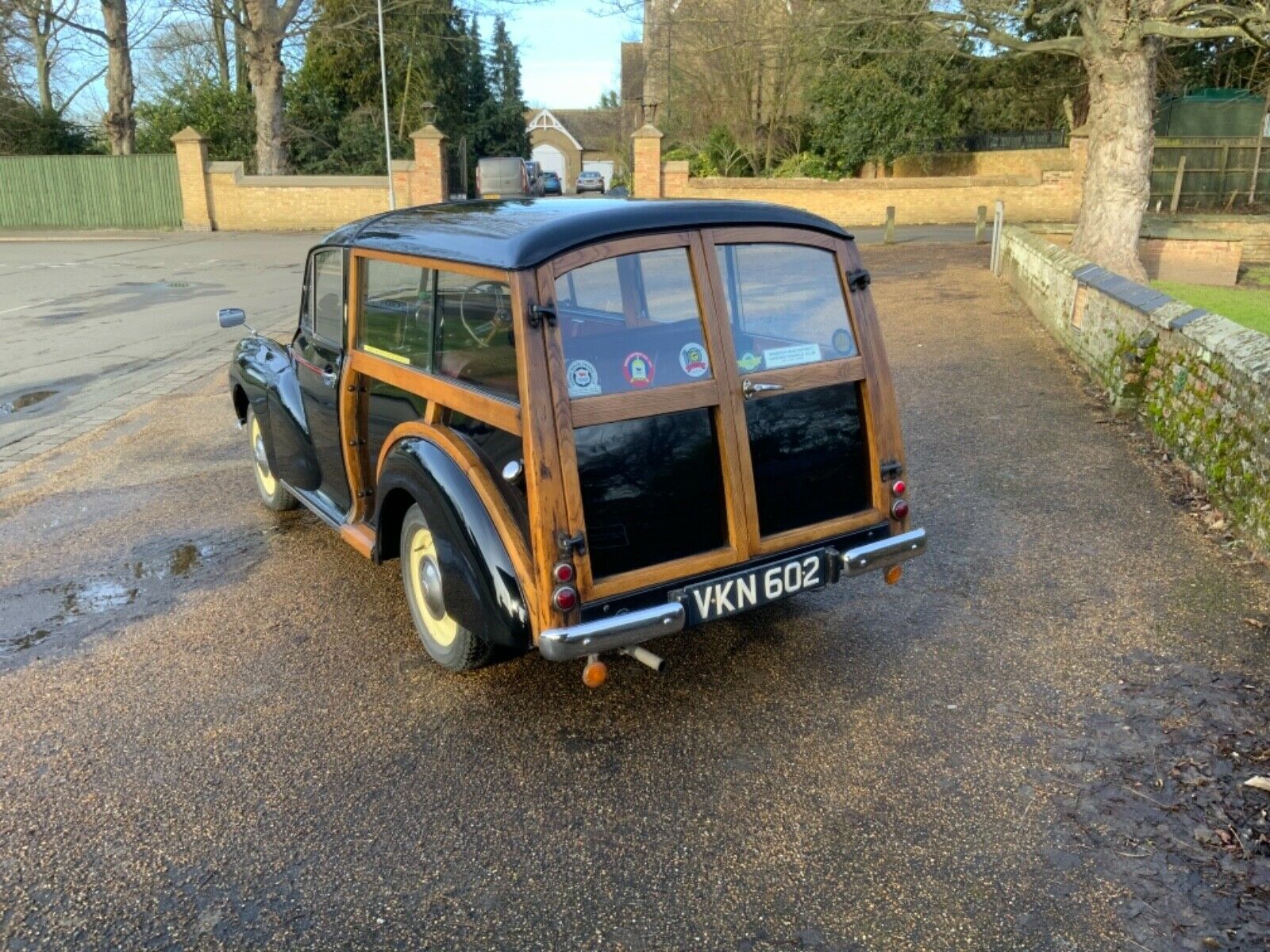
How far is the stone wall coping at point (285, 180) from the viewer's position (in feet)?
95.9

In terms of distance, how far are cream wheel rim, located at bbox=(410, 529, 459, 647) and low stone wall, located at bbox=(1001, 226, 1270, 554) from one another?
13.2ft

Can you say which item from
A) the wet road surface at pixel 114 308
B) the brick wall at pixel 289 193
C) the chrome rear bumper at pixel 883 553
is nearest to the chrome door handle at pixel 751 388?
the chrome rear bumper at pixel 883 553

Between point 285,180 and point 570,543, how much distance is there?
29.4m

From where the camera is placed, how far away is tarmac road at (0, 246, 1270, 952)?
106 inches

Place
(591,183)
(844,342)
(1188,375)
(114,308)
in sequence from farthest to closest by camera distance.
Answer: (591,183), (114,308), (1188,375), (844,342)

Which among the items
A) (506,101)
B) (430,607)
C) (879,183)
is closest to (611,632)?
(430,607)

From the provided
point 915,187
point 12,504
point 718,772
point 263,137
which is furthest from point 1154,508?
point 263,137

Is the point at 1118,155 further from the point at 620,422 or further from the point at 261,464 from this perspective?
the point at 620,422

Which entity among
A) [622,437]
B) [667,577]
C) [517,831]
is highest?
[622,437]

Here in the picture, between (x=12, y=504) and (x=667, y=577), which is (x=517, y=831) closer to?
(x=667, y=577)

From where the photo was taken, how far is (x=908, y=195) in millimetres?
28516

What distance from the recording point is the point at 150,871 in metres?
2.86

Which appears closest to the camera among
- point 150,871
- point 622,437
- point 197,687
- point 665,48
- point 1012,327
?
point 150,871

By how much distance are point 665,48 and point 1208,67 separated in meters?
17.0
